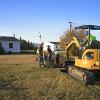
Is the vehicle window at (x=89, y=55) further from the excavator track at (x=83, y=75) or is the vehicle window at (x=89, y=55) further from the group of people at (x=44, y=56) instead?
the group of people at (x=44, y=56)

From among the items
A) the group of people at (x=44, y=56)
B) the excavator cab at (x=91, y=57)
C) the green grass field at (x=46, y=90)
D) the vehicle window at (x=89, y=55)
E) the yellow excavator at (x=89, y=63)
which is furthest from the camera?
the group of people at (x=44, y=56)

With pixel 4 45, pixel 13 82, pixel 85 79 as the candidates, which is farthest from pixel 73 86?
pixel 4 45

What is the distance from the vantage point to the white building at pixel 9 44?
71688 mm

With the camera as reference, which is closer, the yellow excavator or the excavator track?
the excavator track

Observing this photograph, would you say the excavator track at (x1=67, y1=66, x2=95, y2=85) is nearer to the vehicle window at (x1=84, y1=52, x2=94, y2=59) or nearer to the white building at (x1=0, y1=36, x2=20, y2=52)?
the vehicle window at (x1=84, y1=52, x2=94, y2=59)

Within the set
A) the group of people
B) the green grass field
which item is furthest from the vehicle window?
the group of people

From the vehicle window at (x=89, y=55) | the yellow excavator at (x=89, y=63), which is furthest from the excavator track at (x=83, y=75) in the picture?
the vehicle window at (x=89, y=55)

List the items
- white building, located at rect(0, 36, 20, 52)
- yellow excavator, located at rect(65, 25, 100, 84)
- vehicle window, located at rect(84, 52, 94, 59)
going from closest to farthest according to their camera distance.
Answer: yellow excavator, located at rect(65, 25, 100, 84)
vehicle window, located at rect(84, 52, 94, 59)
white building, located at rect(0, 36, 20, 52)

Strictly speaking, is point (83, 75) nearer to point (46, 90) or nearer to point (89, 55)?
point (89, 55)

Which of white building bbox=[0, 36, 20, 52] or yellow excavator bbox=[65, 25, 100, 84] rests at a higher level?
white building bbox=[0, 36, 20, 52]

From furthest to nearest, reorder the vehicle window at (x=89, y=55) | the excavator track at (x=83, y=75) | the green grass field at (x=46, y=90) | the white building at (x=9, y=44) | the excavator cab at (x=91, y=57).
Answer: the white building at (x=9, y=44)
the vehicle window at (x=89, y=55)
the excavator cab at (x=91, y=57)
the excavator track at (x=83, y=75)
the green grass field at (x=46, y=90)

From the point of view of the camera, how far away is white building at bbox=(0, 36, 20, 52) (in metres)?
71.7

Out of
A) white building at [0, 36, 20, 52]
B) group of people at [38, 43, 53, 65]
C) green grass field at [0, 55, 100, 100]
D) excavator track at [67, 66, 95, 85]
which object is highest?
white building at [0, 36, 20, 52]

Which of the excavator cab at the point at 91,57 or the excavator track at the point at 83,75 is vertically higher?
the excavator cab at the point at 91,57
